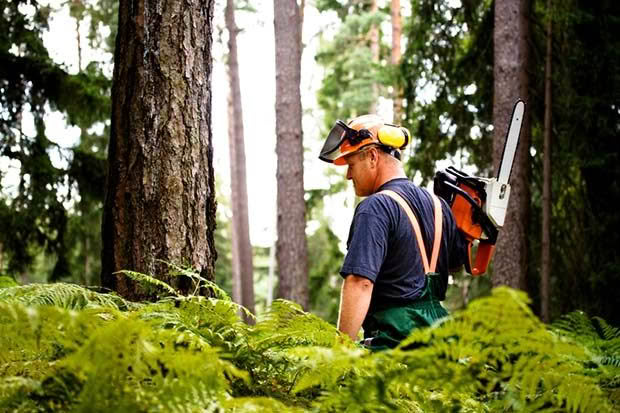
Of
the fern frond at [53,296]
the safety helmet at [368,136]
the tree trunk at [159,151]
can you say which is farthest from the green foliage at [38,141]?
the fern frond at [53,296]

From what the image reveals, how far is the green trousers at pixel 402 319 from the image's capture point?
3.49 meters

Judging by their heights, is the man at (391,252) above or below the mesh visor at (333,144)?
below

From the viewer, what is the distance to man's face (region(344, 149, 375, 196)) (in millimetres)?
3965

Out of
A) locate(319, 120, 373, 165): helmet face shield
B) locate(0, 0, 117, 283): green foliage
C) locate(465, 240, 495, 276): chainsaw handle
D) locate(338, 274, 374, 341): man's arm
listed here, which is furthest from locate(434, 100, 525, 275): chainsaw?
locate(0, 0, 117, 283): green foliage

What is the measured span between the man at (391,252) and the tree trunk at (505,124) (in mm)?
6604

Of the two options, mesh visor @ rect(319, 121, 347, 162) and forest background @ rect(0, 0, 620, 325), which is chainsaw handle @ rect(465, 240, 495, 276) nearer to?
mesh visor @ rect(319, 121, 347, 162)

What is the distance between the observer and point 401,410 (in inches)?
89.4

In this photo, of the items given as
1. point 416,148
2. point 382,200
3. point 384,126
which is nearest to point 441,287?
point 382,200

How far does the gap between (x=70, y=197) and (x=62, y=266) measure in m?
1.03

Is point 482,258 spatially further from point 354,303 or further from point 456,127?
point 456,127

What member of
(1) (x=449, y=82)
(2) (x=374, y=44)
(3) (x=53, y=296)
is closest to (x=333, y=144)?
(3) (x=53, y=296)

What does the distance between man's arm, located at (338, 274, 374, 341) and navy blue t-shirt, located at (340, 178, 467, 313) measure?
0.04 metres

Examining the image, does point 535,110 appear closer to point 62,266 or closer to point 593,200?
point 593,200

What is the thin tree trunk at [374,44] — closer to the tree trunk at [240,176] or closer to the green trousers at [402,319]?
the tree trunk at [240,176]
